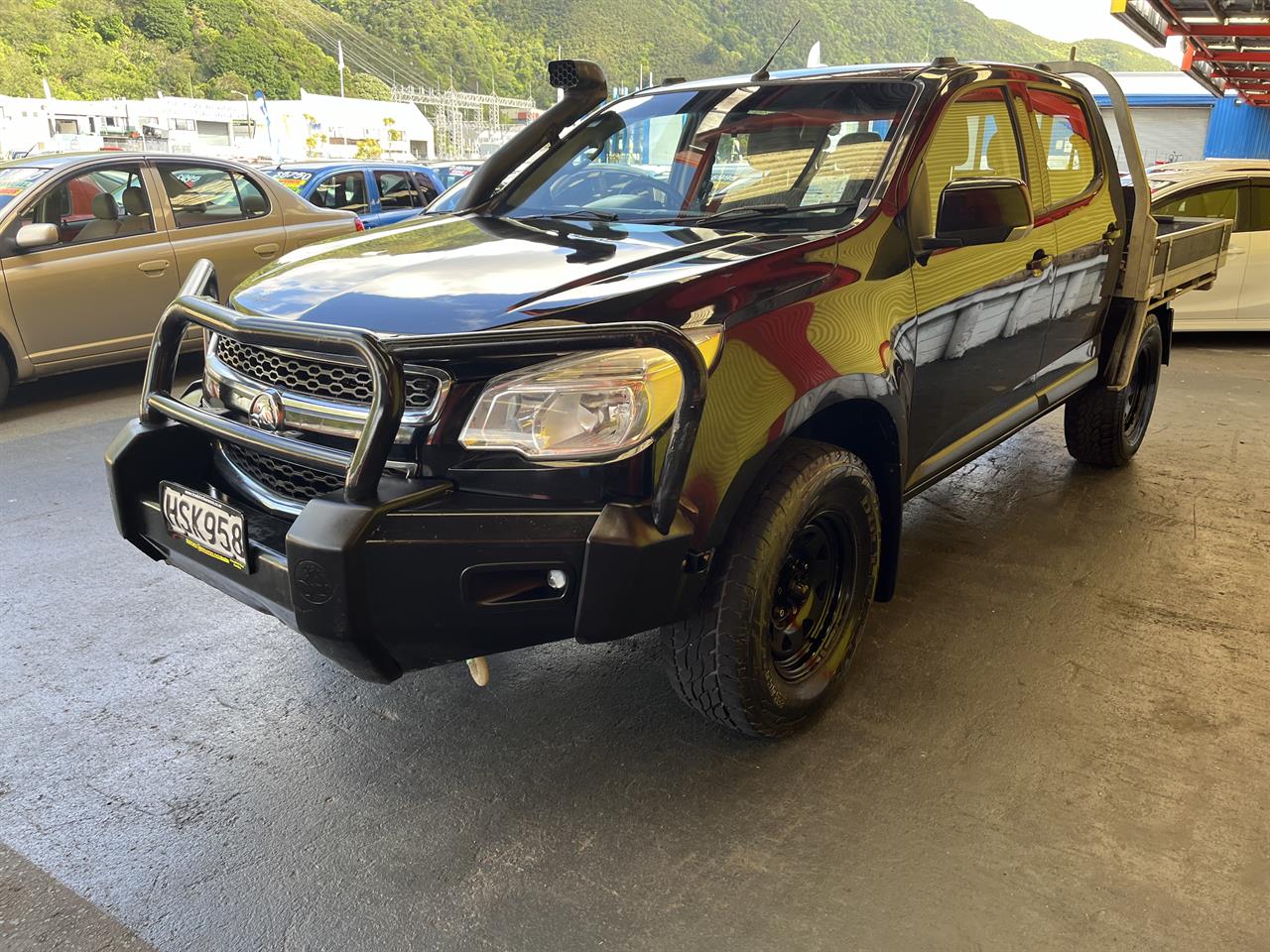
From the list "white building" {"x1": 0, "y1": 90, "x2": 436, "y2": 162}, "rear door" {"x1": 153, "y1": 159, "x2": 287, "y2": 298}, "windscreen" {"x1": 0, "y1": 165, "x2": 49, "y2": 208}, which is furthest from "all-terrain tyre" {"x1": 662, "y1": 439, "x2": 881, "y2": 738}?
"white building" {"x1": 0, "y1": 90, "x2": 436, "y2": 162}

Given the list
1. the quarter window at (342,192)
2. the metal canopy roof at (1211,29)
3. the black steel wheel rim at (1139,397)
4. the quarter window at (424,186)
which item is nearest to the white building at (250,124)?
the metal canopy roof at (1211,29)

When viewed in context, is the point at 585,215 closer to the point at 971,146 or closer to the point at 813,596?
the point at 971,146

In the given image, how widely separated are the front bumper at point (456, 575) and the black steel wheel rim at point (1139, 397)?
151 inches

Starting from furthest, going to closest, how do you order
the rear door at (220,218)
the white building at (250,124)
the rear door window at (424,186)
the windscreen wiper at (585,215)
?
1. the white building at (250,124)
2. the rear door window at (424,186)
3. the rear door at (220,218)
4. the windscreen wiper at (585,215)

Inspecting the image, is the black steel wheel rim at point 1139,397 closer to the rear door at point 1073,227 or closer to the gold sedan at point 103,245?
the rear door at point 1073,227

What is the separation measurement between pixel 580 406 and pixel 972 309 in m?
1.69

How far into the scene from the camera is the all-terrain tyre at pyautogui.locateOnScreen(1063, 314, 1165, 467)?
4.73m

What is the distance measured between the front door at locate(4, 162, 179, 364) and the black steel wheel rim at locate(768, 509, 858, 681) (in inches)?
208

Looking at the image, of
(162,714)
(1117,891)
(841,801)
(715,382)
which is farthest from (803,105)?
(162,714)

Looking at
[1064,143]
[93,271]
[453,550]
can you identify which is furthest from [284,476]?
[93,271]

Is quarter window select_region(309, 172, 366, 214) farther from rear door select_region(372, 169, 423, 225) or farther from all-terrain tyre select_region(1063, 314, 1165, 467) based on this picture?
all-terrain tyre select_region(1063, 314, 1165, 467)

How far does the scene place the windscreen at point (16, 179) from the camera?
19.5 ft

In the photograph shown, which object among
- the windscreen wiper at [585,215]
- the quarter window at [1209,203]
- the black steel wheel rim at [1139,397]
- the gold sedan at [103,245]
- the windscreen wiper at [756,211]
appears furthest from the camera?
the quarter window at [1209,203]

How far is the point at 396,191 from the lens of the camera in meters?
10.6
